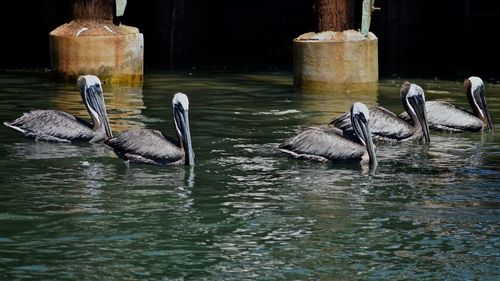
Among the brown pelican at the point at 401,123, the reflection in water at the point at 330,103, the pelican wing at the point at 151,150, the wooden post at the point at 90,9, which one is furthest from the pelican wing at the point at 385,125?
the wooden post at the point at 90,9

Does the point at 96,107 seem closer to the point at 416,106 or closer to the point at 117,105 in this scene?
the point at 117,105

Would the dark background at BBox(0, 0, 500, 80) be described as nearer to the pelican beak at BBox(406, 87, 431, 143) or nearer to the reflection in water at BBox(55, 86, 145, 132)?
the reflection in water at BBox(55, 86, 145, 132)

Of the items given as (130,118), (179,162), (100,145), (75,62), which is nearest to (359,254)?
(179,162)

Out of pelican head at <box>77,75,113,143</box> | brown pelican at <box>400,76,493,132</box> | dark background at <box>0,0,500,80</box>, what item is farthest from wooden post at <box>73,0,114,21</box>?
brown pelican at <box>400,76,493,132</box>

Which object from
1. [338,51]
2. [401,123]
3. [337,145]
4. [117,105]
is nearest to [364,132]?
[337,145]

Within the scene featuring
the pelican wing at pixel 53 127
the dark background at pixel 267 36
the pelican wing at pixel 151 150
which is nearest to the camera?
the pelican wing at pixel 151 150

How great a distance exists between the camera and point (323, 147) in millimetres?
12617

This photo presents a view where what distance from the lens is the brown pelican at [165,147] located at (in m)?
12.3

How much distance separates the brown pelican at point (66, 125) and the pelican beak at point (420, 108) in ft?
11.6

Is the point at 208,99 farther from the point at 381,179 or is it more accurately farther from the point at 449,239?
the point at 449,239

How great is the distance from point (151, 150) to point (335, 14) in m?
7.25

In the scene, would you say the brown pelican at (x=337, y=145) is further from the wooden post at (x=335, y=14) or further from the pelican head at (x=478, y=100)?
the wooden post at (x=335, y=14)

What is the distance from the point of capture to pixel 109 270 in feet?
27.6

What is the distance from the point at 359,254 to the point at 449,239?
33.8 inches
